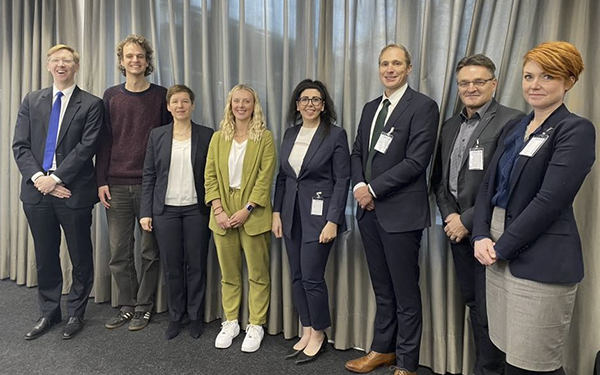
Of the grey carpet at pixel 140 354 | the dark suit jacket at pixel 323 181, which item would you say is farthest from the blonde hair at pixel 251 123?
the grey carpet at pixel 140 354

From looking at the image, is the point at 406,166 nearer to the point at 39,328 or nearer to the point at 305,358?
the point at 305,358

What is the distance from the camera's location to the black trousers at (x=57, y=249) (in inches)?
104

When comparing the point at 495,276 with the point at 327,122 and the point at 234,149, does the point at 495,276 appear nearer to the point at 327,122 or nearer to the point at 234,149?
the point at 327,122

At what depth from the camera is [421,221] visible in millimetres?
2035

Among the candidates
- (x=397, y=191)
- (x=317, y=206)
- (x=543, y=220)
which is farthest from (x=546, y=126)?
(x=317, y=206)

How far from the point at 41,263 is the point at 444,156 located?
8.61ft

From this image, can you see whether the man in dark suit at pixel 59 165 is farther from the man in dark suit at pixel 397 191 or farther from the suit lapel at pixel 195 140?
the man in dark suit at pixel 397 191

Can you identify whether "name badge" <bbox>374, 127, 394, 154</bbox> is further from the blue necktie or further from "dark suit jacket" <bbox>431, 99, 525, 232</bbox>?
the blue necktie

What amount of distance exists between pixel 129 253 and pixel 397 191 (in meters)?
1.96

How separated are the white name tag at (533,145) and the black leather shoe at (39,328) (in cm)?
295

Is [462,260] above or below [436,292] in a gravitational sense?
above

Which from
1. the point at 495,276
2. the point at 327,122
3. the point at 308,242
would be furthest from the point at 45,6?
the point at 495,276

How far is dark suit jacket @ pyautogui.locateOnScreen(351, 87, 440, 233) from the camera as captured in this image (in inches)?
78.5

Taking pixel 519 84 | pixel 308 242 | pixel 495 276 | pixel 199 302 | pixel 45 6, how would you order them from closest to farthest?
pixel 495 276 < pixel 519 84 < pixel 308 242 < pixel 199 302 < pixel 45 6
